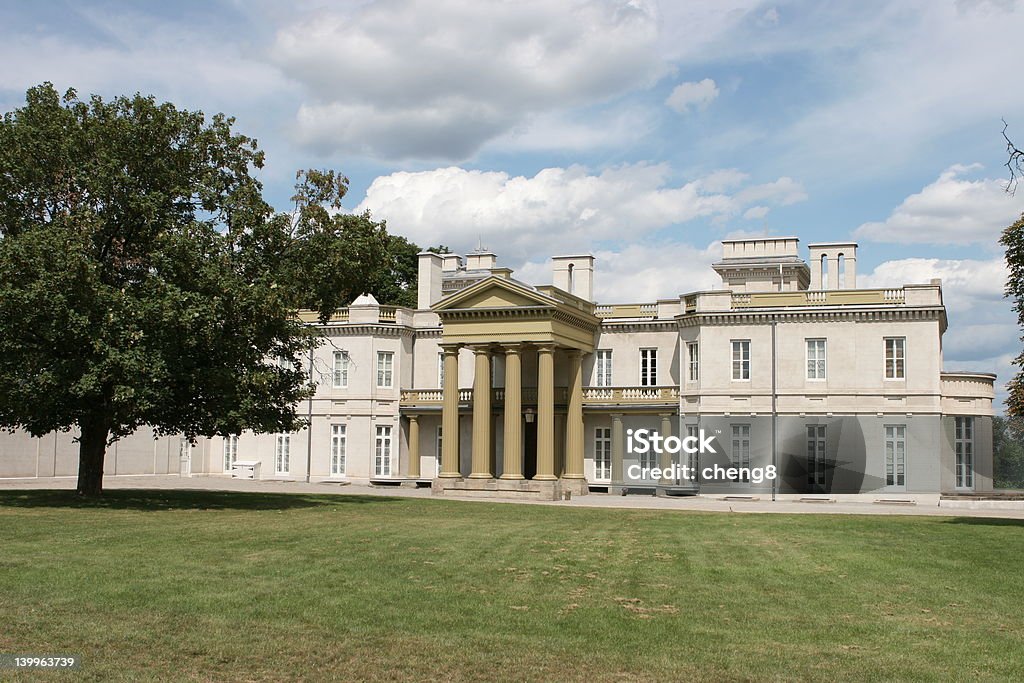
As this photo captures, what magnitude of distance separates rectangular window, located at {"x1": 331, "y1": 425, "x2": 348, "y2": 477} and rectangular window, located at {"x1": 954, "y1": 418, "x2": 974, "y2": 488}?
2784 cm

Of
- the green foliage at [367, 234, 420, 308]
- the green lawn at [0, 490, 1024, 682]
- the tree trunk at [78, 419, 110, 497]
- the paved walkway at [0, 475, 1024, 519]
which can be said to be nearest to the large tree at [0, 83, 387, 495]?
the tree trunk at [78, 419, 110, 497]

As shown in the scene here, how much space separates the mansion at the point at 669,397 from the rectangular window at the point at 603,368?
0.07 m

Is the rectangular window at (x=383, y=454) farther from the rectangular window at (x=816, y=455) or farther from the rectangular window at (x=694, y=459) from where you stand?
the rectangular window at (x=816, y=455)

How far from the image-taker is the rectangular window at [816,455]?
42.6m

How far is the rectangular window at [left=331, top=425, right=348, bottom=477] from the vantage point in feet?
165

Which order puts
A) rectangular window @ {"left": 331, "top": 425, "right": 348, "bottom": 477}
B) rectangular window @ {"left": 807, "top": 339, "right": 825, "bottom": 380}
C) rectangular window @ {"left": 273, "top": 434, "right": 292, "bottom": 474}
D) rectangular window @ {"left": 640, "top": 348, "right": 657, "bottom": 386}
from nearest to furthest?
rectangular window @ {"left": 807, "top": 339, "right": 825, "bottom": 380}
rectangular window @ {"left": 640, "top": 348, "right": 657, "bottom": 386}
rectangular window @ {"left": 331, "top": 425, "right": 348, "bottom": 477}
rectangular window @ {"left": 273, "top": 434, "right": 292, "bottom": 474}

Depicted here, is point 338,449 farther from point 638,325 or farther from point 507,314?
point 638,325

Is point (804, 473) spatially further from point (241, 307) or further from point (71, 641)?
point (71, 641)

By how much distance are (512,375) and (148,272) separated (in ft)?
57.3

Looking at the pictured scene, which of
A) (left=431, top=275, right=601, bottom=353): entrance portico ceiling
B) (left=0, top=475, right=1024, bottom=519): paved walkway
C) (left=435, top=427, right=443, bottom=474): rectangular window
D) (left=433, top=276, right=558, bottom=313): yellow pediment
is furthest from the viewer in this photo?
(left=435, top=427, right=443, bottom=474): rectangular window

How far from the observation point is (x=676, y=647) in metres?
10.8

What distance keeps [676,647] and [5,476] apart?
137 feet

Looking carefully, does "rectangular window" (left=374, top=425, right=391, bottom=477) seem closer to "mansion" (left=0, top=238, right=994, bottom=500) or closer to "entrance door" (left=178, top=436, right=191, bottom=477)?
"mansion" (left=0, top=238, right=994, bottom=500)

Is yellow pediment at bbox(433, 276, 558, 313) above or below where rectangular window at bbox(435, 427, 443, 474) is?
above
